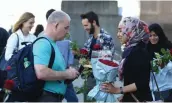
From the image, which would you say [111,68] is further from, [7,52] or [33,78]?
[7,52]

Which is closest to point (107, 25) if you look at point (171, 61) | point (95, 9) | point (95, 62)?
point (95, 9)

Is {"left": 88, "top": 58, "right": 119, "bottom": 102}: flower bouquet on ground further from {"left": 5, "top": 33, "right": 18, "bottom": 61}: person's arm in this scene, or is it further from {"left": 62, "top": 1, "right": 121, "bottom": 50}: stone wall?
{"left": 62, "top": 1, "right": 121, "bottom": 50}: stone wall

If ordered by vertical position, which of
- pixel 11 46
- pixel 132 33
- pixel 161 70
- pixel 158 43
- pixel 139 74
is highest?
pixel 132 33

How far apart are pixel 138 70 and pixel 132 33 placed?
0.43 metres

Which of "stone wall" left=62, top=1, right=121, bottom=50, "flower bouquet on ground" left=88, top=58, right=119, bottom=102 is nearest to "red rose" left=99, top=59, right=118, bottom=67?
"flower bouquet on ground" left=88, top=58, right=119, bottom=102

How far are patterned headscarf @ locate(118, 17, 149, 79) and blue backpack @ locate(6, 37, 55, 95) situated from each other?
748 mm

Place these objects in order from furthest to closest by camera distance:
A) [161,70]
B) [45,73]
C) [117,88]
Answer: [161,70] < [117,88] < [45,73]

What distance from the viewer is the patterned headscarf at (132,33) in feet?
17.3

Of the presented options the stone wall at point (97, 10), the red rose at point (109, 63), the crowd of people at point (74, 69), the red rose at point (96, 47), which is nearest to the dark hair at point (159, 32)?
the red rose at point (96, 47)

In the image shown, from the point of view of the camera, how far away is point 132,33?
5348mm

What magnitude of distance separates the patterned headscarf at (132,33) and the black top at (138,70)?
8cm

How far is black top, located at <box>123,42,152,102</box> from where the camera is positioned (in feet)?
16.8

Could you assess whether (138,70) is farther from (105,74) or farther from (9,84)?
(9,84)

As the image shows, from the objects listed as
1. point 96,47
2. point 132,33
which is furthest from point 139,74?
point 96,47
